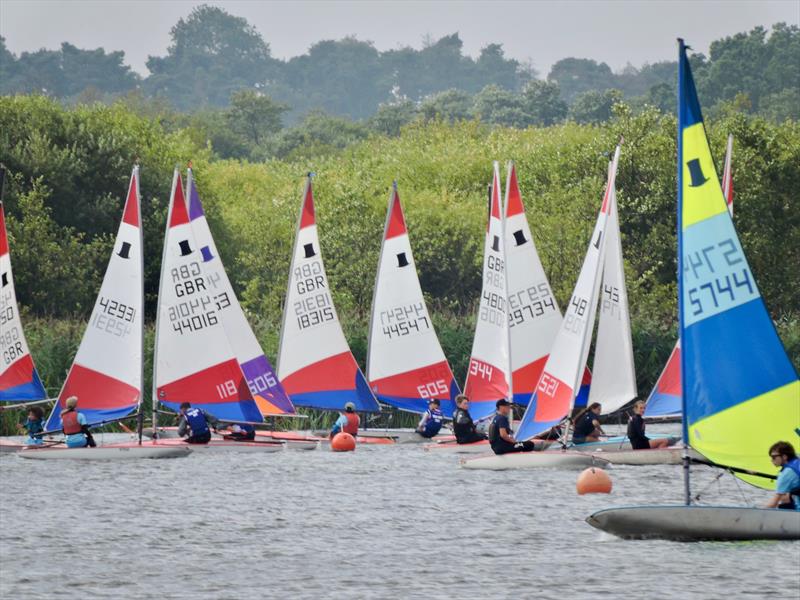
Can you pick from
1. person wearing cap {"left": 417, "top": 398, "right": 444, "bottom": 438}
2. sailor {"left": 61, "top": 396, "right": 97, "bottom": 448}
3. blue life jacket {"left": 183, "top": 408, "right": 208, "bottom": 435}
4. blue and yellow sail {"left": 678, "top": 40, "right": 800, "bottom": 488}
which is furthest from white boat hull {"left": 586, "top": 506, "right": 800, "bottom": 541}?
person wearing cap {"left": 417, "top": 398, "right": 444, "bottom": 438}

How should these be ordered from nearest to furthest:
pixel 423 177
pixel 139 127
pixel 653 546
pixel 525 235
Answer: pixel 653 546, pixel 525 235, pixel 139 127, pixel 423 177

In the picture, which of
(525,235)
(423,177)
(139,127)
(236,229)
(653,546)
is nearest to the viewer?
(653,546)

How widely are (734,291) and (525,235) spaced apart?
1918cm

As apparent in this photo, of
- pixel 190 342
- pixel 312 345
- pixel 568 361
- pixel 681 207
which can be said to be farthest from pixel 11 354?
pixel 681 207

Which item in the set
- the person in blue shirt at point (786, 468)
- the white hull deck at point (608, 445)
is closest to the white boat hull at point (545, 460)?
the white hull deck at point (608, 445)

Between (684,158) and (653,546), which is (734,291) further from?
(653,546)

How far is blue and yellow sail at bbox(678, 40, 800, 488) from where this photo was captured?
20938 mm

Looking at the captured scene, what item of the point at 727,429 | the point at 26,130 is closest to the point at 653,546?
the point at 727,429

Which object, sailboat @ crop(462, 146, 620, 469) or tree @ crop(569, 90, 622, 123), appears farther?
tree @ crop(569, 90, 622, 123)

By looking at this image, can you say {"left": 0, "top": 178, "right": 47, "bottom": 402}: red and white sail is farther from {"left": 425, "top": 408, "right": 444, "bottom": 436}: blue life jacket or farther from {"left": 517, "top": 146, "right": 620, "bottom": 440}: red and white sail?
{"left": 517, "top": 146, "right": 620, "bottom": 440}: red and white sail

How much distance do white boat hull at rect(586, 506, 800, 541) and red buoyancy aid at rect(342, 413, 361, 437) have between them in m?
18.1

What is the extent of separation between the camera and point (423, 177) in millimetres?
84500

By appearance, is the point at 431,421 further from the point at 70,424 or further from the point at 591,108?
the point at 591,108

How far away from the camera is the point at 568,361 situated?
105 ft
